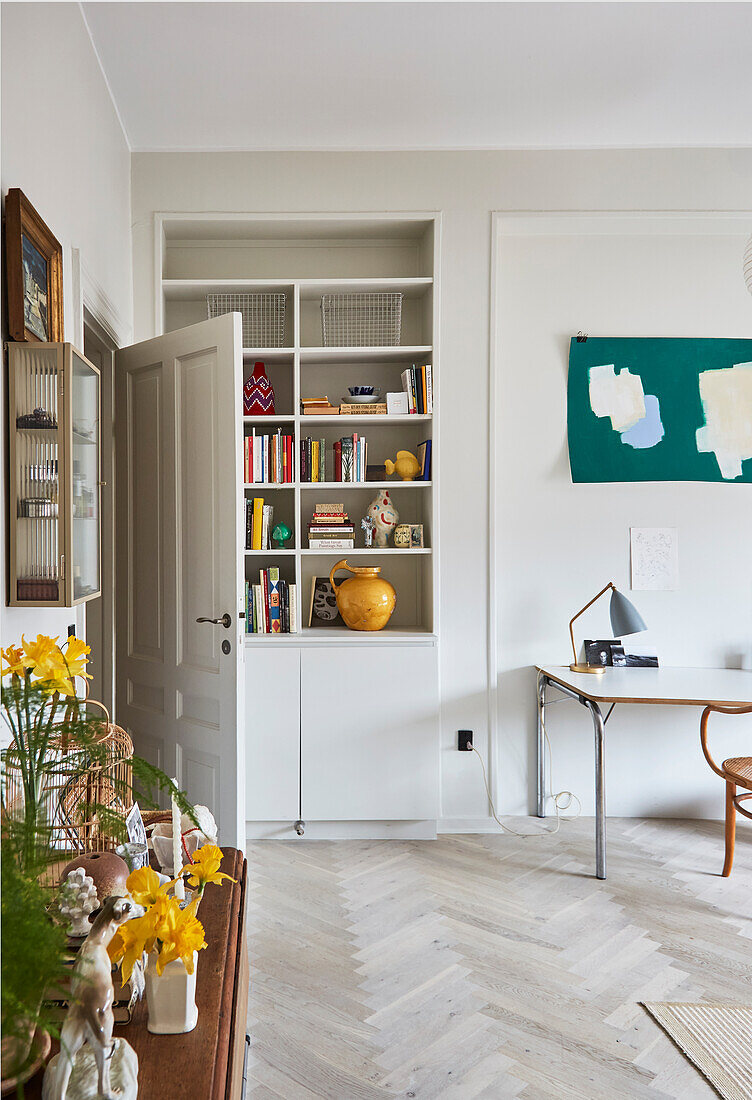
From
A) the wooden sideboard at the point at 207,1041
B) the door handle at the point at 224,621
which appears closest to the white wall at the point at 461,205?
the door handle at the point at 224,621

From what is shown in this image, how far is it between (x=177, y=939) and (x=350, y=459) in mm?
2631

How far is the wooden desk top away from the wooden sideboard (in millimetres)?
1924

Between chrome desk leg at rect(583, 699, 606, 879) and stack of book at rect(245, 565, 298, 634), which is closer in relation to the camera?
chrome desk leg at rect(583, 699, 606, 879)

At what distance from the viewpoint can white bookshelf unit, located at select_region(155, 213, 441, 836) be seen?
→ 329cm

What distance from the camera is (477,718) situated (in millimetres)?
3443

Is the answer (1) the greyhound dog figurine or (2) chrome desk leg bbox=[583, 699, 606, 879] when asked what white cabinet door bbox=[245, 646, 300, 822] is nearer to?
(2) chrome desk leg bbox=[583, 699, 606, 879]

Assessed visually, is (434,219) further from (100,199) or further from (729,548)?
(729,548)

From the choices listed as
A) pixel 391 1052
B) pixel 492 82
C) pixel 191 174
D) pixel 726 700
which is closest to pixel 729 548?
pixel 726 700

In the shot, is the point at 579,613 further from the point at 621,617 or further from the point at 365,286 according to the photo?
the point at 365,286

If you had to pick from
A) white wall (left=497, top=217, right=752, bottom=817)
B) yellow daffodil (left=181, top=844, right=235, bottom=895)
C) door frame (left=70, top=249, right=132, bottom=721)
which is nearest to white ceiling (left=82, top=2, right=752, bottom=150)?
white wall (left=497, top=217, right=752, bottom=817)

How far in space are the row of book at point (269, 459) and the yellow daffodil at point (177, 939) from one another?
8.33 ft

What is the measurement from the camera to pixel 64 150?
2.26 m

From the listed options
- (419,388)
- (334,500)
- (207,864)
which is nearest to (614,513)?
(419,388)

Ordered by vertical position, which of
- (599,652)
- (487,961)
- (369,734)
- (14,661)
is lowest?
(487,961)
